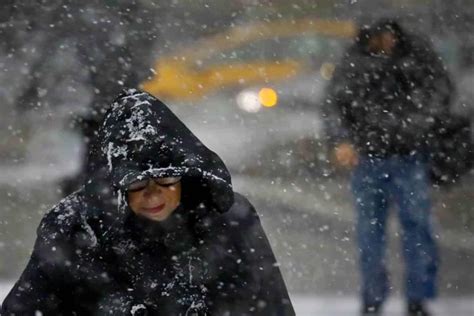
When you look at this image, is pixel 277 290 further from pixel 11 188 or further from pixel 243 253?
pixel 11 188

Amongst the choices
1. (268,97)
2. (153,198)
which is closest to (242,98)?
(268,97)

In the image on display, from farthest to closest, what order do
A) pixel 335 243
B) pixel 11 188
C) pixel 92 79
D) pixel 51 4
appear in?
pixel 11 188, pixel 335 243, pixel 51 4, pixel 92 79

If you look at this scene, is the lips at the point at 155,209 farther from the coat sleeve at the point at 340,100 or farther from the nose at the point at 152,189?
the coat sleeve at the point at 340,100

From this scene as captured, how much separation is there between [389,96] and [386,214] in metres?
0.50

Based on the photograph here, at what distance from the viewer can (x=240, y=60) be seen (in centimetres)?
1111

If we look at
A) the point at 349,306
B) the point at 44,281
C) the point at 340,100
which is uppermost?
the point at 44,281

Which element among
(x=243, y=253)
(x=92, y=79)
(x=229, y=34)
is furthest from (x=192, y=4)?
(x=243, y=253)

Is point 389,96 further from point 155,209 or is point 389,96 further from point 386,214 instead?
point 155,209

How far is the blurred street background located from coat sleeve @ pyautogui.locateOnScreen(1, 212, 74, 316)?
229 cm

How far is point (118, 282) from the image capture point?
3.03m

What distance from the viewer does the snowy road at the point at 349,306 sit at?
5.32 metres

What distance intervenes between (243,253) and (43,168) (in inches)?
294

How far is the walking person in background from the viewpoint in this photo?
5090mm

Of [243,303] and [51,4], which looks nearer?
[243,303]
